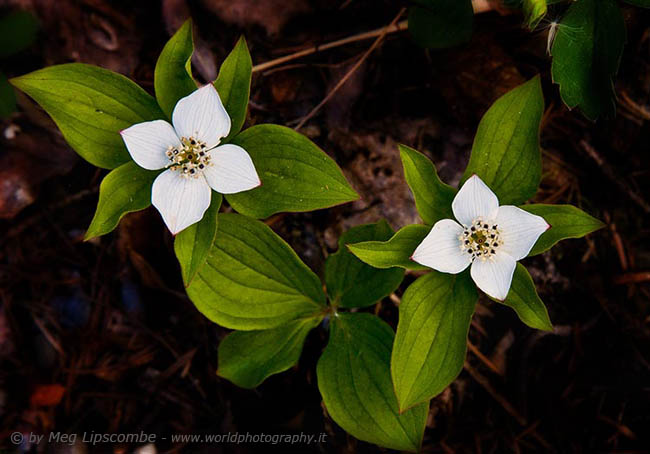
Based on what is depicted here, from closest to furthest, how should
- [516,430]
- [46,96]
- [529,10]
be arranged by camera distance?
1. [529,10]
2. [46,96]
3. [516,430]

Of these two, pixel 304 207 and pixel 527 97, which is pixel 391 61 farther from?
pixel 304 207

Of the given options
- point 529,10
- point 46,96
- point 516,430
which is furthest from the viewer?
point 516,430

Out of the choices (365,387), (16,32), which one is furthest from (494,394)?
(16,32)

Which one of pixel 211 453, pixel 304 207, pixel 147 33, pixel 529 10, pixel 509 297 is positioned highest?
pixel 529 10

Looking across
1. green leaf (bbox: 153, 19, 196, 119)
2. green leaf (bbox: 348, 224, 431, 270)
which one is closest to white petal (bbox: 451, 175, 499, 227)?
green leaf (bbox: 348, 224, 431, 270)

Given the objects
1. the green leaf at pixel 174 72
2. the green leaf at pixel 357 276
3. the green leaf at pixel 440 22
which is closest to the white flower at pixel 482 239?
the green leaf at pixel 357 276

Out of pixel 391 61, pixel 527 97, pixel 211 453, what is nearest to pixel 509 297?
pixel 527 97

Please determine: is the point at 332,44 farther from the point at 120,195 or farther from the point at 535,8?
the point at 120,195
